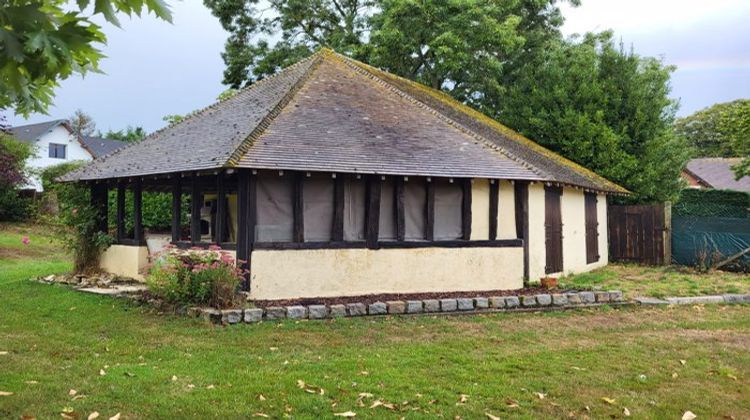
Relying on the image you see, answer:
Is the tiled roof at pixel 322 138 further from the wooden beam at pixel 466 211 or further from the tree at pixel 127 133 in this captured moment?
the tree at pixel 127 133

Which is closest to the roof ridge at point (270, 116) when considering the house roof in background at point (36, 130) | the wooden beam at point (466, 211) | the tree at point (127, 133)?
the wooden beam at point (466, 211)

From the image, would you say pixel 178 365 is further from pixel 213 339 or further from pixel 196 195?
pixel 196 195

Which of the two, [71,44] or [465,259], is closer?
[71,44]

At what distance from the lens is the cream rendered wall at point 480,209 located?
11836 millimetres

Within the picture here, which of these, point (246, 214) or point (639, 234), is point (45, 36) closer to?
point (246, 214)

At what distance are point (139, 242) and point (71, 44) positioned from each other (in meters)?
10.0

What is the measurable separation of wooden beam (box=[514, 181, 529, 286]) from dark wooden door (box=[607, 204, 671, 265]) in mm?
7414

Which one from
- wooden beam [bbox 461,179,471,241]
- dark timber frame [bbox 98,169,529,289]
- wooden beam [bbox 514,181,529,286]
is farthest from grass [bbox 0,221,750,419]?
wooden beam [bbox 514,181,529,286]

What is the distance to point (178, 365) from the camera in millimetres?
6129

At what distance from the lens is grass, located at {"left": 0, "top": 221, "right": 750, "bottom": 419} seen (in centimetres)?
492

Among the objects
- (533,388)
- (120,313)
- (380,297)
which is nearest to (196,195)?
(120,313)

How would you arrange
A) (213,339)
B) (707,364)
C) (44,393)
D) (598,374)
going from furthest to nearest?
(213,339)
(707,364)
(598,374)
(44,393)

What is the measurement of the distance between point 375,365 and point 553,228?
9143 mm

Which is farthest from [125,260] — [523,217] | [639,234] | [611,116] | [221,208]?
[611,116]
